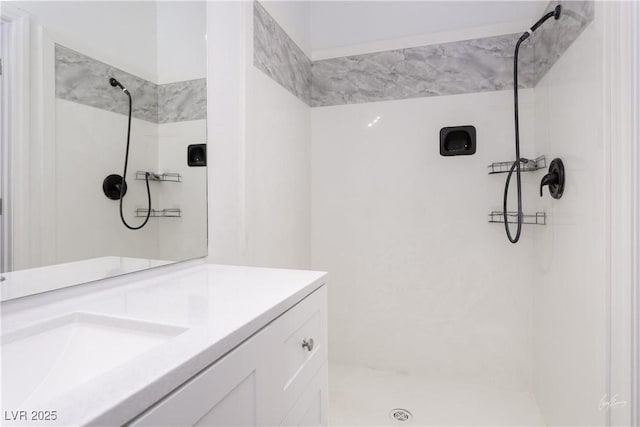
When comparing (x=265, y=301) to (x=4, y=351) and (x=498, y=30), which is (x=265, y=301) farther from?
(x=498, y=30)

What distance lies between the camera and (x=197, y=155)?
1.30 m

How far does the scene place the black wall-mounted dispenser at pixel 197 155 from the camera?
1.27m

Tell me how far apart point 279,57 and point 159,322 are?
4.97 ft

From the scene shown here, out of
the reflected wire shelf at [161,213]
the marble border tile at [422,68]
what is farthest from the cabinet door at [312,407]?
the marble border tile at [422,68]

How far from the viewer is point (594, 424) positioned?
1163mm

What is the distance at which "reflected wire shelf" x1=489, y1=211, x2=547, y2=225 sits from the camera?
1721mm

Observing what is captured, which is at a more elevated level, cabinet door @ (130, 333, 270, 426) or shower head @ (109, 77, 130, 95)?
shower head @ (109, 77, 130, 95)

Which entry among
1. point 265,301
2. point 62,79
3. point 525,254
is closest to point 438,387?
point 525,254

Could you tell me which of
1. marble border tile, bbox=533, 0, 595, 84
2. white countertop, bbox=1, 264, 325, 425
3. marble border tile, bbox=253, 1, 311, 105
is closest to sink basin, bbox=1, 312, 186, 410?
white countertop, bbox=1, 264, 325, 425

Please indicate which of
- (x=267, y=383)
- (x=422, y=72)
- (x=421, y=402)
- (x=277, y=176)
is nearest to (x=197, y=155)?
(x=277, y=176)

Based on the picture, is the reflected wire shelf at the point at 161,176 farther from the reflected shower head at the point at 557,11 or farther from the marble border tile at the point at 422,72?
the reflected shower head at the point at 557,11

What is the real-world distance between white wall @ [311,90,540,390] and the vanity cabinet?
3.95 feet

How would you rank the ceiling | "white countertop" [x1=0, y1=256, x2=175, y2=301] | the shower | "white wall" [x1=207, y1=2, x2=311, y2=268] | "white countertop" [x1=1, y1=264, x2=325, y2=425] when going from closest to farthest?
1. "white countertop" [x1=1, y1=264, x2=325, y2=425]
2. "white countertop" [x1=0, y1=256, x2=175, y2=301]
3. the shower
4. "white wall" [x1=207, y1=2, x2=311, y2=268]
5. the ceiling

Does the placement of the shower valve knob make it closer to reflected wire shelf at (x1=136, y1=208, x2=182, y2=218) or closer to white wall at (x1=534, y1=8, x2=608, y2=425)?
white wall at (x1=534, y1=8, x2=608, y2=425)
